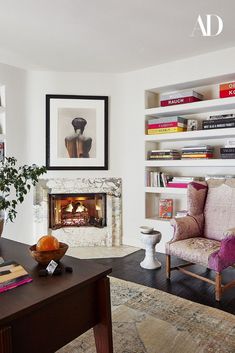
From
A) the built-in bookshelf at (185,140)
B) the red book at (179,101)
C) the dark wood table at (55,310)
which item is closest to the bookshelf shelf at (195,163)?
the built-in bookshelf at (185,140)

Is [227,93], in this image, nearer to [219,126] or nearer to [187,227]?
[219,126]

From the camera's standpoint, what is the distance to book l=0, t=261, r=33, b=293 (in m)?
1.35

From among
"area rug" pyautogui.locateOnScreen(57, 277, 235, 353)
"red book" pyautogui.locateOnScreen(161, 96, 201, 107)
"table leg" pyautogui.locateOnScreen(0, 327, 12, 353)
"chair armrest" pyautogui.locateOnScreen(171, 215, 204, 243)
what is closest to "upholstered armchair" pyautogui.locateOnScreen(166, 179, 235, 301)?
"chair armrest" pyautogui.locateOnScreen(171, 215, 204, 243)

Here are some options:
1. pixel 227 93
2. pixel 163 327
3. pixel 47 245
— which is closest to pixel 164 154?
pixel 227 93

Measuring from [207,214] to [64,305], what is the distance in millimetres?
2143

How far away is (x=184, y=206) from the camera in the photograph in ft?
12.7

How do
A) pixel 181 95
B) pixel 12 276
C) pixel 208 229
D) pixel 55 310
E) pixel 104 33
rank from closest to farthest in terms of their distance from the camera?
pixel 55 310 < pixel 12 276 < pixel 104 33 < pixel 208 229 < pixel 181 95

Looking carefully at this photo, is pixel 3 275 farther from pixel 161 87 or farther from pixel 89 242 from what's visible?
pixel 161 87

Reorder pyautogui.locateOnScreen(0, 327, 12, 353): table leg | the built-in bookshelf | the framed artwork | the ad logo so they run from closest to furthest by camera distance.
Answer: pyautogui.locateOnScreen(0, 327, 12, 353): table leg < the ad logo < the built-in bookshelf < the framed artwork

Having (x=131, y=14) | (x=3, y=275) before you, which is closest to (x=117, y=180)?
(x=131, y=14)

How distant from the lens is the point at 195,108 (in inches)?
136

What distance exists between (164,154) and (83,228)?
1507mm

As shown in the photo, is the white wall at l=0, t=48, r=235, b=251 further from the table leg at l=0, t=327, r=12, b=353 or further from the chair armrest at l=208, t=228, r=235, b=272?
the table leg at l=0, t=327, r=12, b=353

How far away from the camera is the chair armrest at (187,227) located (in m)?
2.88
